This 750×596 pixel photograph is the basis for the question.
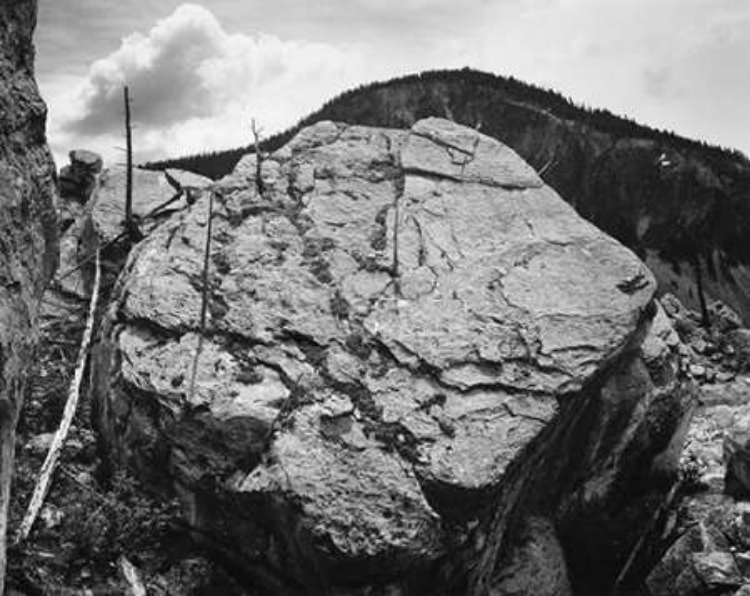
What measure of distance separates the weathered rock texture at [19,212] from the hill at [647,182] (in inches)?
1623

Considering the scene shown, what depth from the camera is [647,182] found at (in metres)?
50.4

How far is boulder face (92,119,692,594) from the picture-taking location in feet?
39.2

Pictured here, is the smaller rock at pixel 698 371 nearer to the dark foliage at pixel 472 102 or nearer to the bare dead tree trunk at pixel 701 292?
the bare dead tree trunk at pixel 701 292

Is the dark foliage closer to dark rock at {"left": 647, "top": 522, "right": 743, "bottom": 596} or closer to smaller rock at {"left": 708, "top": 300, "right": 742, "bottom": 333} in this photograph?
smaller rock at {"left": 708, "top": 300, "right": 742, "bottom": 333}

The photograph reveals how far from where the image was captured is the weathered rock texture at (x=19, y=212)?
26.9 ft

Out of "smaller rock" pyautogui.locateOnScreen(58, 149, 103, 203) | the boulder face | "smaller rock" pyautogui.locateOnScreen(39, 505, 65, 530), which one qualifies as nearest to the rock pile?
the boulder face

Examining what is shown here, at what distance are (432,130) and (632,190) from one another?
3483cm

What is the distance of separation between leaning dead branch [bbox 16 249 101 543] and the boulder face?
421mm

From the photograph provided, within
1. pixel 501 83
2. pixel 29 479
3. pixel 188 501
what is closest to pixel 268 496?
pixel 188 501

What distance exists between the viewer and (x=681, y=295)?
48.7m

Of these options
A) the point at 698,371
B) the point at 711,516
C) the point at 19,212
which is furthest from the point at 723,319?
the point at 19,212

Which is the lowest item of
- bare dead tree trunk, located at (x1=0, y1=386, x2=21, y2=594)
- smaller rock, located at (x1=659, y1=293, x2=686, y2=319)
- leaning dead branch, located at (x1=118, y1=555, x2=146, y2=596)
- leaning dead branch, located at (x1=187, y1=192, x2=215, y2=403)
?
leaning dead branch, located at (x1=118, y1=555, x2=146, y2=596)

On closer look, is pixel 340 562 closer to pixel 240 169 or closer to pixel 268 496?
pixel 268 496

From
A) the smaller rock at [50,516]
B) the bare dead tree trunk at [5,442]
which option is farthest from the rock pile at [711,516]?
the bare dead tree trunk at [5,442]
